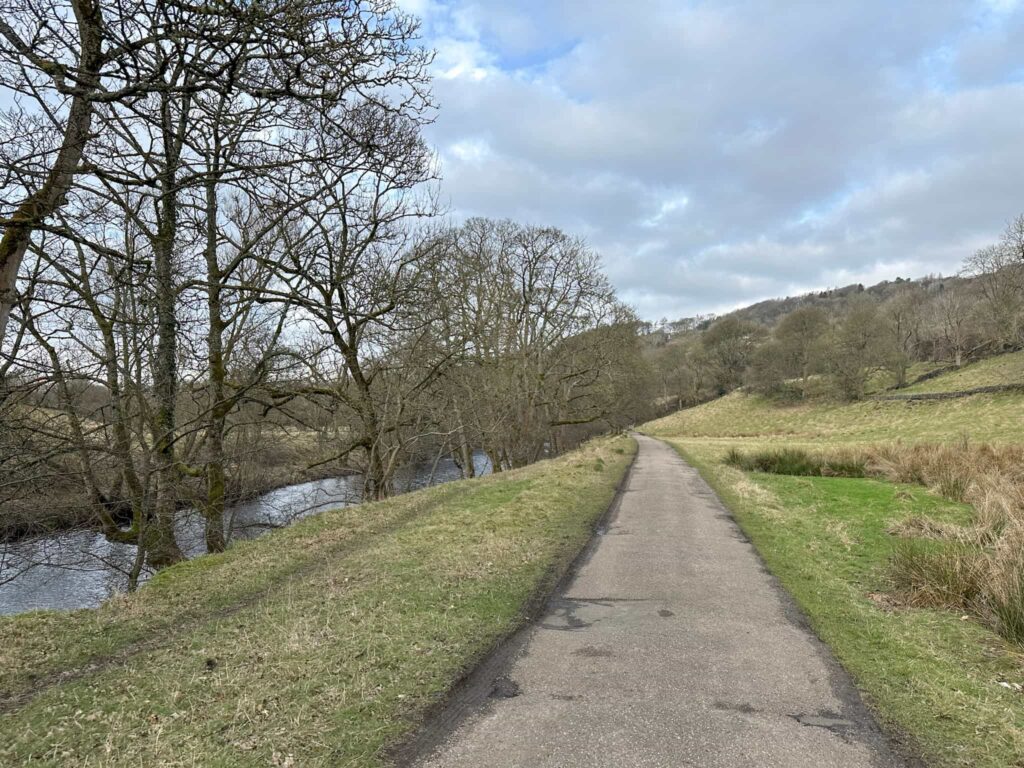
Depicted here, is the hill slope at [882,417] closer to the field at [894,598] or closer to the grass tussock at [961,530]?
the grass tussock at [961,530]

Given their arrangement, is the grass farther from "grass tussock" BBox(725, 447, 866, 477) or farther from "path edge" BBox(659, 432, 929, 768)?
"path edge" BBox(659, 432, 929, 768)

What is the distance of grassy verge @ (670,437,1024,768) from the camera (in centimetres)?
372

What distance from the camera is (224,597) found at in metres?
6.64

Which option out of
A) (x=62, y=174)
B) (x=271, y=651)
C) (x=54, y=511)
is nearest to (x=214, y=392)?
(x=54, y=511)

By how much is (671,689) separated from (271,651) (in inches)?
127

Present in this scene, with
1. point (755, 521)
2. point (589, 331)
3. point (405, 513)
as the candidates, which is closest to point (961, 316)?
point (589, 331)

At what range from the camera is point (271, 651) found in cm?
474

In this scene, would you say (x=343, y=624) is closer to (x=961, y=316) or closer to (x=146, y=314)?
(x=146, y=314)

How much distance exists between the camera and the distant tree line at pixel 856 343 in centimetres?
4469

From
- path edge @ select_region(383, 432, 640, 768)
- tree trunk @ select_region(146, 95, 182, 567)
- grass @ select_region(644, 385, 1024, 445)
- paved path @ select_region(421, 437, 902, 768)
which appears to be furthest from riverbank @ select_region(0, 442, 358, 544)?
grass @ select_region(644, 385, 1024, 445)

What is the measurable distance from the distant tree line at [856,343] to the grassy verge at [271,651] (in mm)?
32871

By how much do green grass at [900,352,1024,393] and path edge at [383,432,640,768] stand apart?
46.1m

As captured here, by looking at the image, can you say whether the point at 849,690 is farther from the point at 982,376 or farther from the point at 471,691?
the point at 982,376

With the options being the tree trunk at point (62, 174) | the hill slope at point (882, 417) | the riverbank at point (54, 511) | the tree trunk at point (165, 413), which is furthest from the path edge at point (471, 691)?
the hill slope at point (882, 417)
